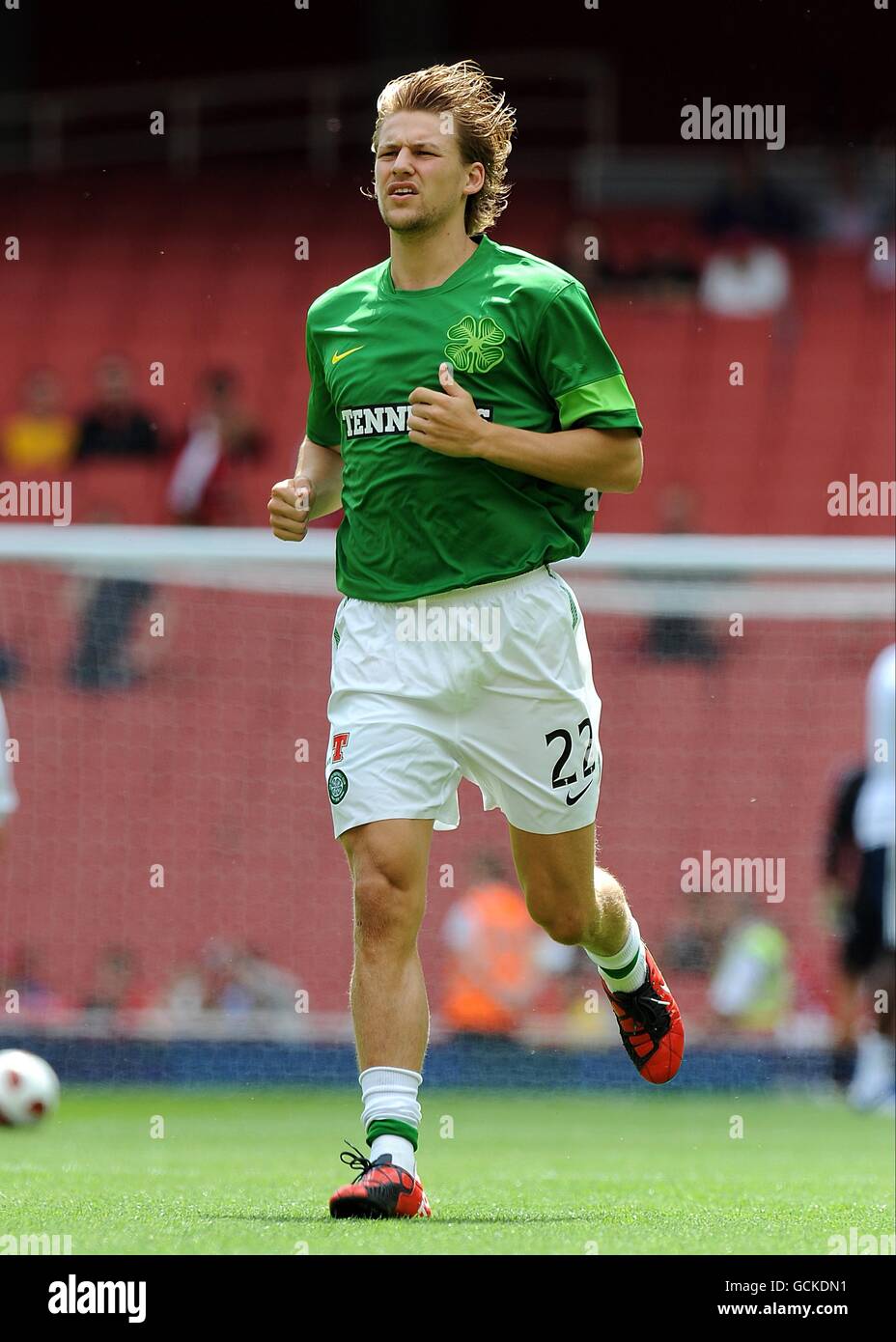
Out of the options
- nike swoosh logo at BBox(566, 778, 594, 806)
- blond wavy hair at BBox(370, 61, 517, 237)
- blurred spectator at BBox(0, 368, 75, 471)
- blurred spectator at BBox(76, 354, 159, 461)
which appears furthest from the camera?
blurred spectator at BBox(0, 368, 75, 471)

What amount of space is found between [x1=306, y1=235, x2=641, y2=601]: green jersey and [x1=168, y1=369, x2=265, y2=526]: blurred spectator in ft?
34.0

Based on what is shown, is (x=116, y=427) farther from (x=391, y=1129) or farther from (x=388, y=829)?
(x=391, y=1129)

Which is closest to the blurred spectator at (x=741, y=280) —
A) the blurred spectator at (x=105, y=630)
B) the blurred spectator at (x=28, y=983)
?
the blurred spectator at (x=105, y=630)

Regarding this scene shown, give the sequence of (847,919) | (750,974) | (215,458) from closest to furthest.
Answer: (847,919) < (750,974) < (215,458)

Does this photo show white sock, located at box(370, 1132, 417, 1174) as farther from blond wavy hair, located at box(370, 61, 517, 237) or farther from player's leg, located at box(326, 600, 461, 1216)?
blond wavy hair, located at box(370, 61, 517, 237)

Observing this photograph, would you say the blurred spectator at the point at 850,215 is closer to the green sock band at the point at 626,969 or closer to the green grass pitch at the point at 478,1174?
the green grass pitch at the point at 478,1174

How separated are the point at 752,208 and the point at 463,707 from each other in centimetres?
1436

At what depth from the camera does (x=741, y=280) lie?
60.2 feet

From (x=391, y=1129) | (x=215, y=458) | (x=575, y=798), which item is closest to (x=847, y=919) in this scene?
(x=575, y=798)

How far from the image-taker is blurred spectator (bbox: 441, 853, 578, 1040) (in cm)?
1147

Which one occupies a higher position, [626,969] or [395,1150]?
[626,969]

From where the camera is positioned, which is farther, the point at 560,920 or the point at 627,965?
the point at 627,965

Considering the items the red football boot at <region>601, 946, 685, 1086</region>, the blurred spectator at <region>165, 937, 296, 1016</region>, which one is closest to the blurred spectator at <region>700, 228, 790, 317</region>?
the blurred spectator at <region>165, 937, 296, 1016</region>
